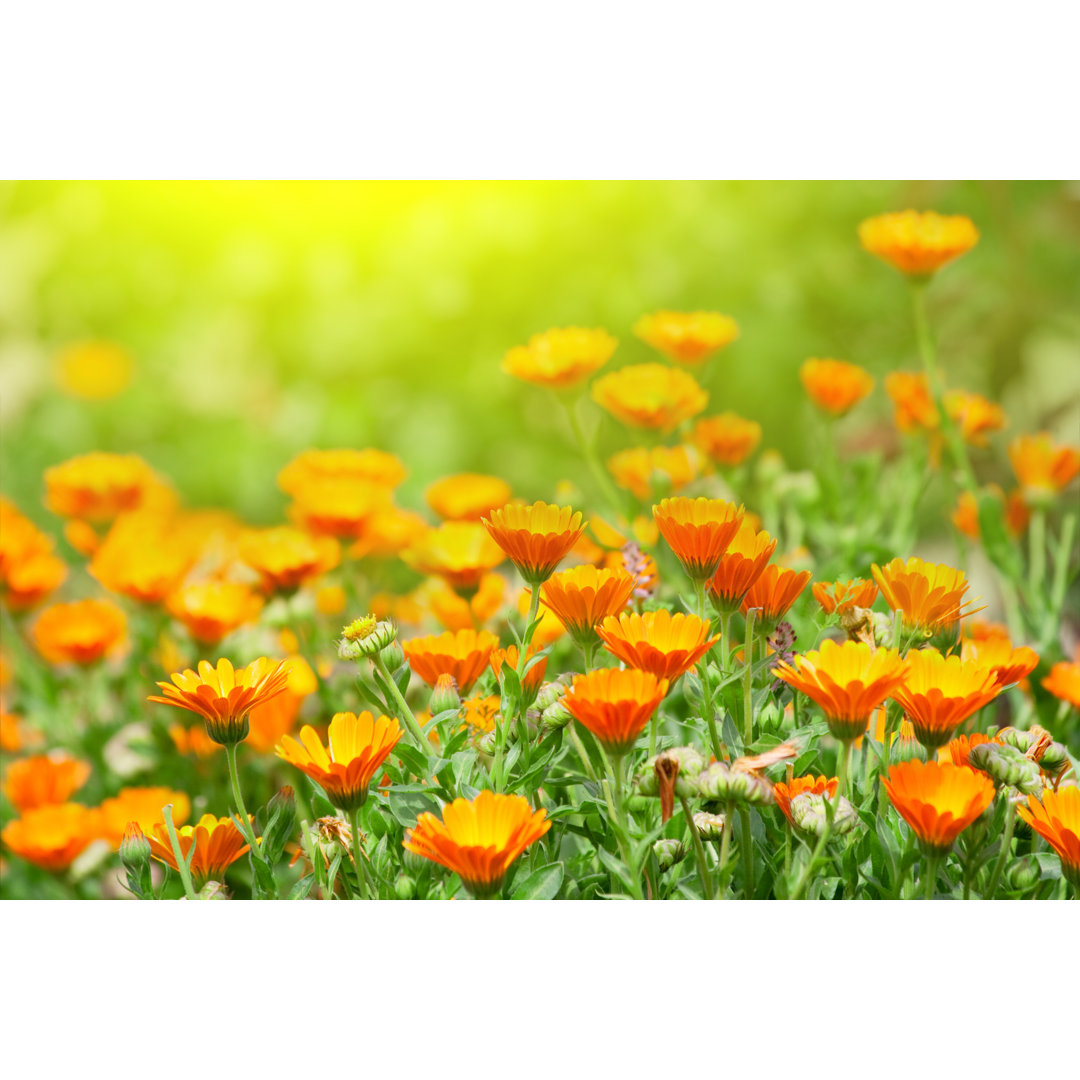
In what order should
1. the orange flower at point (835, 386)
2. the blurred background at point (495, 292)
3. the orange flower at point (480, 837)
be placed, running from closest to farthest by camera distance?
the orange flower at point (480, 837)
the orange flower at point (835, 386)
the blurred background at point (495, 292)

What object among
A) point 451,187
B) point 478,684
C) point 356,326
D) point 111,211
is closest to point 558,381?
point 478,684

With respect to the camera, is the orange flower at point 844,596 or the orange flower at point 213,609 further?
the orange flower at point 213,609

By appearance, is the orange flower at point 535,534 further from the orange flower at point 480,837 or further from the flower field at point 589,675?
the orange flower at point 480,837

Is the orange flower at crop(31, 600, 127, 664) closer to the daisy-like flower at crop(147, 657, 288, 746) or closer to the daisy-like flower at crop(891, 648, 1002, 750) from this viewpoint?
the daisy-like flower at crop(147, 657, 288, 746)

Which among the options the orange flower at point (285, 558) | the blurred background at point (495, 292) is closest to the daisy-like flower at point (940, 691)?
the orange flower at point (285, 558)

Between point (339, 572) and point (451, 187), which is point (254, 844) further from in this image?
point (451, 187)

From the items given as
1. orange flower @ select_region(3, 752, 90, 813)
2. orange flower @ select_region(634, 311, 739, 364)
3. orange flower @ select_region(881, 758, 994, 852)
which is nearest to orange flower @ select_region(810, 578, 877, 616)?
orange flower @ select_region(881, 758, 994, 852)
